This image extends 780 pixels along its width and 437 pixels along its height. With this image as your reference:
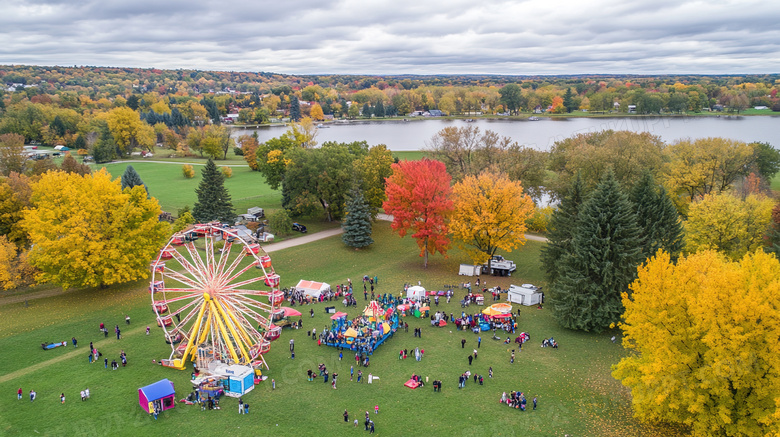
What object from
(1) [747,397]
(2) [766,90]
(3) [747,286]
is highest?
(2) [766,90]

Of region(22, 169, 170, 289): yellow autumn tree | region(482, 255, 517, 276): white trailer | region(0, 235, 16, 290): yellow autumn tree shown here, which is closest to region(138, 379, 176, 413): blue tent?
region(22, 169, 170, 289): yellow autumn tree

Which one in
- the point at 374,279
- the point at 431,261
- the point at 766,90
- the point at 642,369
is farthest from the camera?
the point at 766,90

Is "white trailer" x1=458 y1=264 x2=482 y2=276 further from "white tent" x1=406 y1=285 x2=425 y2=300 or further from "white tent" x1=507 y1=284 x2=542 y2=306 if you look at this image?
"white tent" x1=406 y1=285 x2=425 y2=300

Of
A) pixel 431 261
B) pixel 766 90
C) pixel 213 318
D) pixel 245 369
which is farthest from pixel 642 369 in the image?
pixel 766 90

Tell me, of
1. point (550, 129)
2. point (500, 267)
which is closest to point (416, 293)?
point (500, 267)

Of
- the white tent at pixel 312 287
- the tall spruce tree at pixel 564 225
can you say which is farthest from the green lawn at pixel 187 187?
the tall spruce tree at pixel 564 225

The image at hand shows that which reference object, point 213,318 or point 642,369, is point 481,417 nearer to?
point 642,369

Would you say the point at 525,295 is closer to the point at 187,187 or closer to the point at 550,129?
the point at 187,187
